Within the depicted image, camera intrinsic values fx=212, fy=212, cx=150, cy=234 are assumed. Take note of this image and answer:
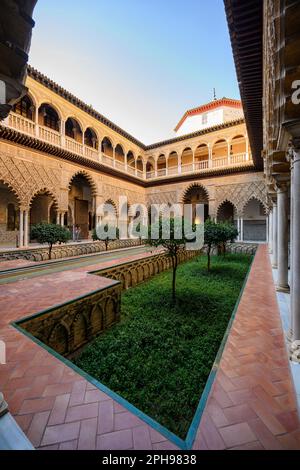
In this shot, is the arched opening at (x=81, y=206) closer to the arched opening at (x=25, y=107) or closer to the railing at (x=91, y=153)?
the railing at (x=91, y=153)

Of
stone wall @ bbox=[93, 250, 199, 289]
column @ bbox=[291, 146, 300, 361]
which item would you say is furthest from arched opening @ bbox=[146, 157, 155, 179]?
column @ bbox=[291, 146, 300, 361]

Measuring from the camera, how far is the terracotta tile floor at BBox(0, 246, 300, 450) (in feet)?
4.83

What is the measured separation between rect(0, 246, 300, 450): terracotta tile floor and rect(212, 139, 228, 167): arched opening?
54.0 feet

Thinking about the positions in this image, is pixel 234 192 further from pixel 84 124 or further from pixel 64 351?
pixel 64 351

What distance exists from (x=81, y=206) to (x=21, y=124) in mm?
8072

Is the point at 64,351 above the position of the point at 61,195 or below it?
below

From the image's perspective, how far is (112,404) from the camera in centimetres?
175

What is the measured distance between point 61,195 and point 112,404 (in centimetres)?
1226

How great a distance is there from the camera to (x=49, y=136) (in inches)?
467

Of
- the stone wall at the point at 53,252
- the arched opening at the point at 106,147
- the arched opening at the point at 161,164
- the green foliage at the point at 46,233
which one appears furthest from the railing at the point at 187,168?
the green foliage at the point at 46,233

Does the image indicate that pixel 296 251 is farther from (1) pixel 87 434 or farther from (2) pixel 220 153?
(2) pixel 220 153

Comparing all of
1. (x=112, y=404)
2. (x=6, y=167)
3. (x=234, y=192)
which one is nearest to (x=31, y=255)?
(x=6, y=167)

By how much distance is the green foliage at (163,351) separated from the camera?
2.47 metres
